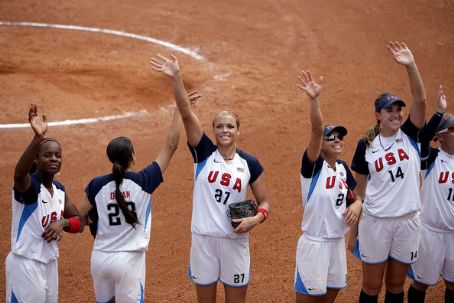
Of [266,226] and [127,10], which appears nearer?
[266,226]

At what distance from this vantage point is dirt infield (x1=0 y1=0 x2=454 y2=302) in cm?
919

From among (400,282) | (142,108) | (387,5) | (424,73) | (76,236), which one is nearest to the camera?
(400,282)

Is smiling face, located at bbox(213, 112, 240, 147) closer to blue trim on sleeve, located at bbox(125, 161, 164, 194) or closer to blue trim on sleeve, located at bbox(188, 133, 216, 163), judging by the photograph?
blue trim on sleeve, located at bbox(188, 133, 216, 163)

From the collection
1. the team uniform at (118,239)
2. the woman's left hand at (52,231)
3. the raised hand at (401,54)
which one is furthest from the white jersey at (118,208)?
the raised hand at (401,54)

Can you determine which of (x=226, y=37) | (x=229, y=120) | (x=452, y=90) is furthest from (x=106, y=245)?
(x=226, y=37)

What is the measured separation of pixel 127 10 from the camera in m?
17.6

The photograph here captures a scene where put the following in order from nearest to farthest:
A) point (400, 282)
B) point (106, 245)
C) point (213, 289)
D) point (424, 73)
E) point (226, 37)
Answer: point (106, 245) → point (213, 289) → point (400, 282) → point (424, 73) → point (226, 37)

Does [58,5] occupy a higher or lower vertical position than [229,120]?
higher

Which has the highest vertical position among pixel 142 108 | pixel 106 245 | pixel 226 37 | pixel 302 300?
pixel 226 37

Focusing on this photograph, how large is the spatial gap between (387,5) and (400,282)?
37.4 ft

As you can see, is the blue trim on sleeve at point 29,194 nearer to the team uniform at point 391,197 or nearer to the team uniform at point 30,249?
the team uniform at point 30,249

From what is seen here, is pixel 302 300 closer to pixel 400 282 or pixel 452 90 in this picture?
pixel 400 282

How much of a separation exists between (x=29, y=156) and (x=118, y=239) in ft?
3.49

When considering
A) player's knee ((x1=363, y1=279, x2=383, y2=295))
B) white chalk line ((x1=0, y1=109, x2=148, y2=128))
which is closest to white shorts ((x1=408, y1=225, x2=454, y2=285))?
player's knee ((x1=363, y1=279, x2=383, y2=295))
